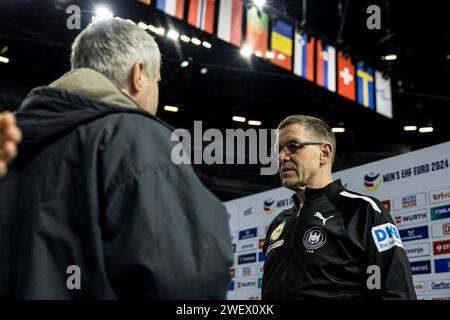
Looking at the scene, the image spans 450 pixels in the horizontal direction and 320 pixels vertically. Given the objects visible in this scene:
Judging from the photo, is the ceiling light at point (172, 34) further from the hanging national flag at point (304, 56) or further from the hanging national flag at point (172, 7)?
the hanging national flag at point (304, 56)

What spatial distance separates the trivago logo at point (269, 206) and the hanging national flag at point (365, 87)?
2938 mm

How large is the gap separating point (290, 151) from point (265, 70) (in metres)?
6.11

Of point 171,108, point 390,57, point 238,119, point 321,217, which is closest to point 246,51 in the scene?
point 390,57

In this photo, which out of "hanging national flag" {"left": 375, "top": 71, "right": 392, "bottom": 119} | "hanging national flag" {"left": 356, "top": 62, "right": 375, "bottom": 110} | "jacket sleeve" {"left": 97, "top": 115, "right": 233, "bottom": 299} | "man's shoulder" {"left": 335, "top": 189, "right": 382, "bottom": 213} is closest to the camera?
"jacket sleeve" {"left": 97, "top": 115, "right": 233, "bottom": 299}

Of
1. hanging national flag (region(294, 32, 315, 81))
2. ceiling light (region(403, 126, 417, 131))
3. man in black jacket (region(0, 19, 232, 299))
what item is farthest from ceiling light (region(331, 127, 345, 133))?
man in black jacket (region(0, 19, 232, 299))

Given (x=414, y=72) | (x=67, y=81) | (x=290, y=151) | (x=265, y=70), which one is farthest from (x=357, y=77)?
(x=67, y=81)

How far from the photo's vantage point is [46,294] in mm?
969

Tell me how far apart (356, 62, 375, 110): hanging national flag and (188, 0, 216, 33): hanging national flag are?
2.82 metres

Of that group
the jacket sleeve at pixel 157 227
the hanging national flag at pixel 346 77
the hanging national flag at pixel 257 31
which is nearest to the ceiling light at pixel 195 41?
the hanging national flag at pixel 257 31

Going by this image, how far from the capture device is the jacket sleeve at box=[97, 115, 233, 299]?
948 mm

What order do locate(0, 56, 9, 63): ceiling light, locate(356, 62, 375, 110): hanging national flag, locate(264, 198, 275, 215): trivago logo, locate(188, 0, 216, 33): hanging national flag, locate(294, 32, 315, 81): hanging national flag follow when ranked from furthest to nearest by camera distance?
locate(0, 56, 9, 63): ceiling light < locate(356, 62, 375, 110): hanging national flag < locate(294, 32, 315, 81): hanging national flag < locate(188, 0, 216, 33): hanging national flag < locate(264, 198, 275, 215): trivago logo

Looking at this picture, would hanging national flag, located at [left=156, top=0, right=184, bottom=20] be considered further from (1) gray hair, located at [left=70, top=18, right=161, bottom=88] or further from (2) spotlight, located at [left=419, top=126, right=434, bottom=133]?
(2) spotlight, located at [left=419, top=126, right=434, bottom=133]

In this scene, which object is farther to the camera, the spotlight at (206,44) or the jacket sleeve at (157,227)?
the spotlight at (206,44)

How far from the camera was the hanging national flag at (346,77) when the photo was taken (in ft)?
23.3
